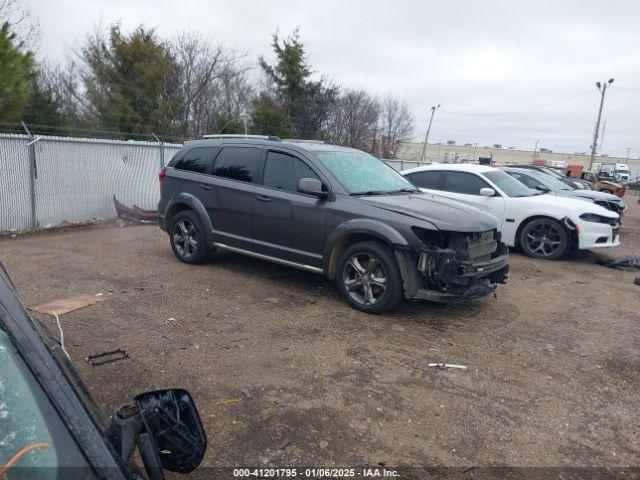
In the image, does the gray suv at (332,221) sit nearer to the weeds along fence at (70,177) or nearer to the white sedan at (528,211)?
the white sedan at (528,211)

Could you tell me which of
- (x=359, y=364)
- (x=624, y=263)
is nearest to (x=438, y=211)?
(x=359, y=364)

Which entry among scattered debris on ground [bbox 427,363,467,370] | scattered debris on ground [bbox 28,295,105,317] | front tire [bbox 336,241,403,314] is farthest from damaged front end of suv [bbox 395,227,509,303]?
scattered debris on ground [bbox 28,295,105,317]

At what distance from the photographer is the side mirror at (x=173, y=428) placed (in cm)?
175

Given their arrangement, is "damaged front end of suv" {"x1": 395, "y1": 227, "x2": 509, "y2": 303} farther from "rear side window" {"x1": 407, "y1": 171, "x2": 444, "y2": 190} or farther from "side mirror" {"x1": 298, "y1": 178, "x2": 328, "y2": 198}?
"rear side window" {"x1": 407, "y1": 171, "x2": 444, "y2": 190}

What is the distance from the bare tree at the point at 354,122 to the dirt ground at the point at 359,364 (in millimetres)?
23144

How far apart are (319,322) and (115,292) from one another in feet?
8.30

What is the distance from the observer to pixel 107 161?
11.1 m

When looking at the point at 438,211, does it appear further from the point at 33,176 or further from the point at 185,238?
the point at 33,176

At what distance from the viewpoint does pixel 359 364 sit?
4.22 m

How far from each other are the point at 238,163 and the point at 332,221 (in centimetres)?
182

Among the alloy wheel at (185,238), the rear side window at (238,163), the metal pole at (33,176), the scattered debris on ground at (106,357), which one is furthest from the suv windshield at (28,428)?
the metal pole at (33,176)

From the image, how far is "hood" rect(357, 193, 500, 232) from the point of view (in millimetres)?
5184

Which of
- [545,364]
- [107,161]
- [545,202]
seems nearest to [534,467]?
[545,364]

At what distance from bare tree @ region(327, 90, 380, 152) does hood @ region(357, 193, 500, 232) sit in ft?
75.5
